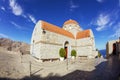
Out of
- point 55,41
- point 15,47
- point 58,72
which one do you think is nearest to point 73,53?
point 55,41

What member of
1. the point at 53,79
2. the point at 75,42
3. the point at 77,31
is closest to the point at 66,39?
the point at 75,42

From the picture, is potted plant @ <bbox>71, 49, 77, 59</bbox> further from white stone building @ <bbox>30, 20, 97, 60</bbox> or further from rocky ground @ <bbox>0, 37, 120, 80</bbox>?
rocky ground @ <bbox>0, 37, 120, 80</bbox>

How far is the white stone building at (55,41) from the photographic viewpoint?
1841 centimetres

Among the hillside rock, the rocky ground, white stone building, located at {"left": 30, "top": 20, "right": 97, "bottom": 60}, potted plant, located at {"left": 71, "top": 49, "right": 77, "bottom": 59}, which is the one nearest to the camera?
the rocky ground

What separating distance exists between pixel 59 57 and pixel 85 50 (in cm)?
857

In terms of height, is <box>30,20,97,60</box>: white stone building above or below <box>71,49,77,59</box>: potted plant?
above

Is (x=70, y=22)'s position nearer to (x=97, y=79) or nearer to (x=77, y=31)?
(x=77, y=31)

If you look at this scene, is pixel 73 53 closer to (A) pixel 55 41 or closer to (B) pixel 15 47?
(A) pixel 55 41

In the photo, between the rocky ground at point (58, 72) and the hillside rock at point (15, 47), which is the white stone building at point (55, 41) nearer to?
the rocky ground at point (58, 72)

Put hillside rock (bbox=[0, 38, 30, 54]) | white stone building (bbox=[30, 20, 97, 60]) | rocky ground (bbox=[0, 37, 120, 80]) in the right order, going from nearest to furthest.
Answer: rocky ground (bbox=[0, 37, 120, 80]) < white stone building (bbox=[30, 20, 97, 60]) < hillside rock (bbox=[0, 38, 30, 54])

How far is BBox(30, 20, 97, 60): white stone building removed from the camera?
60.4 feet

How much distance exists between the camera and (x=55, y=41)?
68.3 ft

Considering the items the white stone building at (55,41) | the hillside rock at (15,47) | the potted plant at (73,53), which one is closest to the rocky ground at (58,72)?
the white stone building at (55,41)

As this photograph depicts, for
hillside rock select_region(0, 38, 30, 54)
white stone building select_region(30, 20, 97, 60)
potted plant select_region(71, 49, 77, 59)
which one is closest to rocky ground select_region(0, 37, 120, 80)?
white stone building select_region(30, 20, 97, 60)
